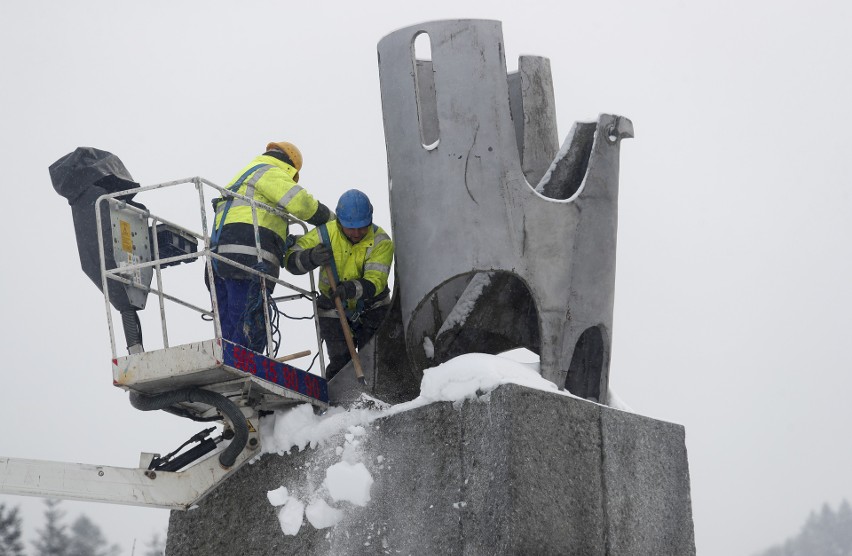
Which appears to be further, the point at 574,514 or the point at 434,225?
the point at 434,225

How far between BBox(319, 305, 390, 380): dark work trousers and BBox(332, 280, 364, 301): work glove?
0.39 m

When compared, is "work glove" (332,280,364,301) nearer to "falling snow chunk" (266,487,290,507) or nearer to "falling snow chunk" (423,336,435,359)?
"falling snow chunk" (423,336,435,359)

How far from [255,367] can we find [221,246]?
3.10ft

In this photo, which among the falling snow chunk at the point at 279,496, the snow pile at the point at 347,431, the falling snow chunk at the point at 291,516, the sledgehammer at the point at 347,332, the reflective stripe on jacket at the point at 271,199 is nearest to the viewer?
the snow pile at the point at 347,431

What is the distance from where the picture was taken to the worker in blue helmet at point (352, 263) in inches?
274

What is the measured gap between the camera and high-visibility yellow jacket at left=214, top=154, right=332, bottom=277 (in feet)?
22.0

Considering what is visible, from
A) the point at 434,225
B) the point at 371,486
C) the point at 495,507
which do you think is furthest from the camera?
the point at 434,225

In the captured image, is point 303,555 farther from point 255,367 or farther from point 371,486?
point 255,367

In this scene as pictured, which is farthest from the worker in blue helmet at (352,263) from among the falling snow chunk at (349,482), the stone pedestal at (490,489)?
the falling snow chunk at (349,482)

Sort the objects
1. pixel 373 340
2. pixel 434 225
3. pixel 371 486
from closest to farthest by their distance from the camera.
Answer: pixel 371 486 < pixel 434 225 < pixel 373 340

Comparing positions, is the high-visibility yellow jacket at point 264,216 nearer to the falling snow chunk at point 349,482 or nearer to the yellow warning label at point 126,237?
the yellow warning label at point 126,237

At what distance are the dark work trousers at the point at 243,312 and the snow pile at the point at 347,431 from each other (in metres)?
0.51

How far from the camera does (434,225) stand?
6477 millimetres

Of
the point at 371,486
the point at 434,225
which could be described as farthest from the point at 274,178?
the point at 371,486
